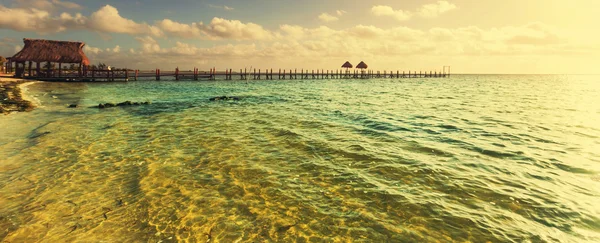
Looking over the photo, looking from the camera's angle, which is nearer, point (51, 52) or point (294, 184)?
point (294, 184)

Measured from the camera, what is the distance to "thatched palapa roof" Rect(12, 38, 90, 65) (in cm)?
3838

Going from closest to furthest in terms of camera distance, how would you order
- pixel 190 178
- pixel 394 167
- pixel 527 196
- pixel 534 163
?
pixel 527 196 < pixel 190 178 < pixel 394 167 < pixel 534 163

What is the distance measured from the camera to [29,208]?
15.9 ft

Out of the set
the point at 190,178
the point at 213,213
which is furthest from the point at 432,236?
the point at 190,178

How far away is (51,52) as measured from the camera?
1560 inches

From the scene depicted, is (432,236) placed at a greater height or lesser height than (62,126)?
lesser

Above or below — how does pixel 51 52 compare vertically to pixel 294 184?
above

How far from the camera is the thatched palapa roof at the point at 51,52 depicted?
38375 mm

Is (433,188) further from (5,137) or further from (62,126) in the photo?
(62,126)

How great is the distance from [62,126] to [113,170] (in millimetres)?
7062

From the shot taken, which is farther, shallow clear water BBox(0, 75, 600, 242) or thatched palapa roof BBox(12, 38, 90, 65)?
thatched palapa roof BBox(12, 38, 90, 65)

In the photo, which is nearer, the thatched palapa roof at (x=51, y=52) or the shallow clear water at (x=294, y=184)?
the shallow clear water at (x=294, y=184)

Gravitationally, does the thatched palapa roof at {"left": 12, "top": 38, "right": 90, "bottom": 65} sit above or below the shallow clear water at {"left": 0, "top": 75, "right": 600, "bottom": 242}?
above

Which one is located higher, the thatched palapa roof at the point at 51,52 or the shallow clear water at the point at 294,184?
the thatched palapa roof at the point at 51,52
